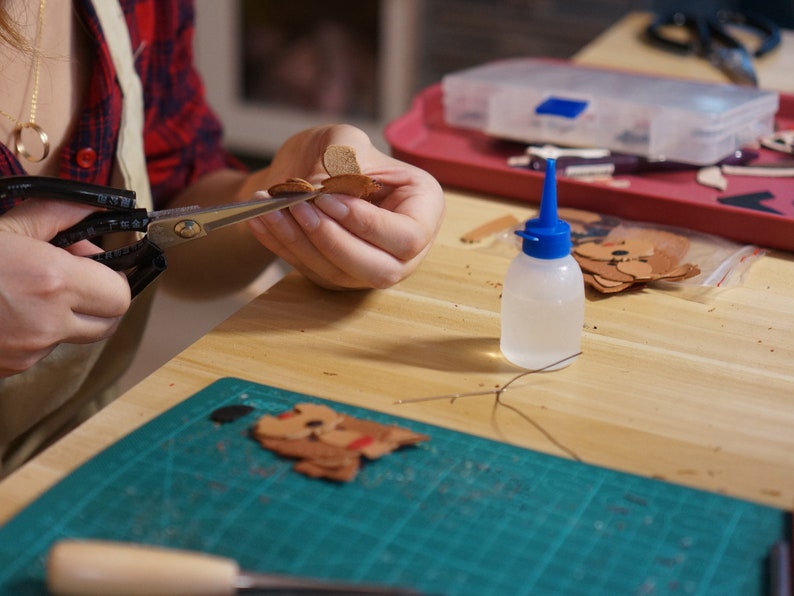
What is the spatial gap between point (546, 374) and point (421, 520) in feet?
0.66

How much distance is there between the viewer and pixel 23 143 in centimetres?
88

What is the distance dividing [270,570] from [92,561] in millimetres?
91

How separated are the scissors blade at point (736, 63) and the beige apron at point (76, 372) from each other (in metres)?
0.81

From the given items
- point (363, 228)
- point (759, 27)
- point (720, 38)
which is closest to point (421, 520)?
point (363, 228)

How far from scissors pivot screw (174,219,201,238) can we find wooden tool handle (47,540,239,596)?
320 millimetres

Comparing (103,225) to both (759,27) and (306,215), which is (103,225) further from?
(759,27)

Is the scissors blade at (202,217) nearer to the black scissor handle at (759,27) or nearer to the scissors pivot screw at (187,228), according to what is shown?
the scissors pivot screw at (187,228)

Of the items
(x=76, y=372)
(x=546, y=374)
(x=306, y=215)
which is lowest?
(x=76, y=372)

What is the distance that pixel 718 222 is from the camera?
915 millimetres

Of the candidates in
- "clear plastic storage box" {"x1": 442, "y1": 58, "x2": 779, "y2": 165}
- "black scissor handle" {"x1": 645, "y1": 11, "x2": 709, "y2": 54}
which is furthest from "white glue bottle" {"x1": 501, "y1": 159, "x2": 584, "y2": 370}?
"black scissor handle" {"x1": 645, "y1": 11, "x2": 709, "y2": 54}

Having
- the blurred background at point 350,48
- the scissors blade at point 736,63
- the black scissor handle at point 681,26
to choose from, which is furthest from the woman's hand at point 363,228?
the blurred background at point 350,48

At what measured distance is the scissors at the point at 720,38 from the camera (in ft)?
4.35

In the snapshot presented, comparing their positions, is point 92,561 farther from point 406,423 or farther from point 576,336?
point 576,336

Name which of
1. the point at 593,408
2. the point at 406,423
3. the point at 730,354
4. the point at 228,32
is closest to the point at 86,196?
the point at 406,423
